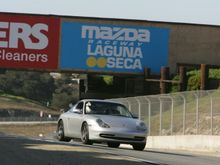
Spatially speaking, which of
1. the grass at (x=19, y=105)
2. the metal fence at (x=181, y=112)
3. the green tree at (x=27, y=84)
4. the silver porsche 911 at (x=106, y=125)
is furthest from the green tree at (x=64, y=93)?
the silver porsche 911 at (x=106, y=125)

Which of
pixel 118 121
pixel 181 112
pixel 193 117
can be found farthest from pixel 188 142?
pixel 118 121

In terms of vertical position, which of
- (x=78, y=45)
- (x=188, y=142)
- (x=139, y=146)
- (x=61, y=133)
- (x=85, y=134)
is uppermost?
(x=78, y=45)

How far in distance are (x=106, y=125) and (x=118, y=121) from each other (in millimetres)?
383

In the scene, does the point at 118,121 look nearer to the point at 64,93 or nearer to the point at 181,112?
the point at 181,112

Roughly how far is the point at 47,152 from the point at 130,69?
3529 centimetres

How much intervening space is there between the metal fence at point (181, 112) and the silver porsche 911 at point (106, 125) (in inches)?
242

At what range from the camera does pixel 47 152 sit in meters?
17.6

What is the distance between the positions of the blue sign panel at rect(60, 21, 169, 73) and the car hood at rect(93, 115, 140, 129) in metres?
29.3

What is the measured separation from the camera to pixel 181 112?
103 ft

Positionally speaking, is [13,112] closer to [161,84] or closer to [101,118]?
[161,84]

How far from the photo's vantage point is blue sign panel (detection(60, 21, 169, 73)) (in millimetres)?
51906

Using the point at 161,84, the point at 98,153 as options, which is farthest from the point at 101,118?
the point at 161,84

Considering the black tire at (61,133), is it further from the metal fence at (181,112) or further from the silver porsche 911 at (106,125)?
the metal fence at (181,112)

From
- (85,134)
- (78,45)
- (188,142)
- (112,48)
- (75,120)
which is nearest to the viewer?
(85,134)
